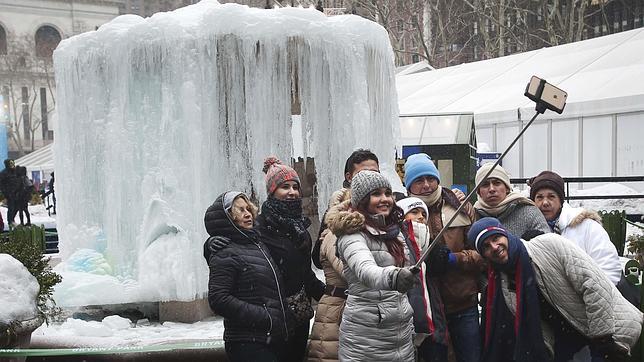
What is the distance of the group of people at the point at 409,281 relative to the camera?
10.9 ft

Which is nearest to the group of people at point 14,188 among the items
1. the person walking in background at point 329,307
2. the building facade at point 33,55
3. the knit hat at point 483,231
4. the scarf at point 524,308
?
the person walking in background at point 329,307

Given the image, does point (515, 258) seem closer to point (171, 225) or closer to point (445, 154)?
point (171, 225)

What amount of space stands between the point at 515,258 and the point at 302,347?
51.3 inches

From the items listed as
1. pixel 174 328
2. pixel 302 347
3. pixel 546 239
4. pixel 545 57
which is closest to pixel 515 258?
pixel 546 239

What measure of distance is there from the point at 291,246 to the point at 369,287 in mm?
785

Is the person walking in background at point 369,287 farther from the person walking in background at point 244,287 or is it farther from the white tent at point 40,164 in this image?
the white tent at point 40,164

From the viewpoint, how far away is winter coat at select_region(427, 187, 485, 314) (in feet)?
12.6

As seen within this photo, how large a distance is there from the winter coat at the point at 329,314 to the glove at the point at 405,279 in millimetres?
695

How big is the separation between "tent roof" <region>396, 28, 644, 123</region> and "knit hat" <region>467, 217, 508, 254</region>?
45.0ft

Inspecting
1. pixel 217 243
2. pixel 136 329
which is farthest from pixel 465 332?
pixel 136 329

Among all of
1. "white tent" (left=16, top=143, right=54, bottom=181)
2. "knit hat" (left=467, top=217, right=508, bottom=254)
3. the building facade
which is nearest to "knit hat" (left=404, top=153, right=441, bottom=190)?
"knit hat" (left=467, top=217, right=508, bottom=254)

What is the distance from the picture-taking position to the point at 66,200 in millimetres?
8070

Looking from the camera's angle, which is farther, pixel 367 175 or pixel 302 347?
pixel 302 347

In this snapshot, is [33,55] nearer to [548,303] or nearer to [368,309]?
[368,309]
